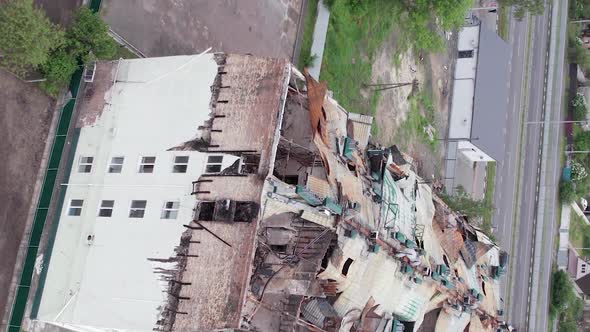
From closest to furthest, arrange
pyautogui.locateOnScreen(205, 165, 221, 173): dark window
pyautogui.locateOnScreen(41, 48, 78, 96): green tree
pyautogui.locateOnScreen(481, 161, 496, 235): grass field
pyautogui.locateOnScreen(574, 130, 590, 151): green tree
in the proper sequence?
pyautogui.locateOnScreen(205, 165, 221, 173): dark window
pyautogui.locateOnScreen(41, 48, 78, 96): green tree
pyautogui.locateOnScreen(481, 161, 496, 235): grass field
pyautogui.locateOnScreen(574, 130, 590, 151): green tree

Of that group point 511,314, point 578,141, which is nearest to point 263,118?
point 511,314

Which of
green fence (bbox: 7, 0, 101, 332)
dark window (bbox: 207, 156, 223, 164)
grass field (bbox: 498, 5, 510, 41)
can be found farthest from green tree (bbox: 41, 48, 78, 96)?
grass field (bbox: 498, 5, 510, 41)

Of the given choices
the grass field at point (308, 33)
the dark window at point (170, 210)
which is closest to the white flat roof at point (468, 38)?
the grass field at point (308, 33)

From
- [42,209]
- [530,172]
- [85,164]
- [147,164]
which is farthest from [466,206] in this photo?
[42,209]

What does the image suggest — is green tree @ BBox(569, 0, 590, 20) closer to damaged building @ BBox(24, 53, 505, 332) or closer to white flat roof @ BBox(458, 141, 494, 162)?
white flat roof @ BBox(458, 141, 494, 162)

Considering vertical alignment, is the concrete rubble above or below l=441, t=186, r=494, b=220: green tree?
below

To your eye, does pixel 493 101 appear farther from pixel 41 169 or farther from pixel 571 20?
pixel 41 169

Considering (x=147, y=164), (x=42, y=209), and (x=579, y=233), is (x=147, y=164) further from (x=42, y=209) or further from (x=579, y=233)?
(x=579, y=233)

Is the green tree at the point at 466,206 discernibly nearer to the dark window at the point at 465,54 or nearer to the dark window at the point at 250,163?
the dark window at the point at 465,54
